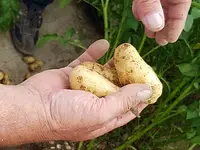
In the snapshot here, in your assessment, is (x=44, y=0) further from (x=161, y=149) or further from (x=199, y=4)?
(x=199, y=4)

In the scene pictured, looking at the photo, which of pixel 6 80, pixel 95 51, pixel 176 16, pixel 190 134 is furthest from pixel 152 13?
pixel 6 80

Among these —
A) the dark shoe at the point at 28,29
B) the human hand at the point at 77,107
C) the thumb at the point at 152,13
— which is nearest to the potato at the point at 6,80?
the dark shoe at the point at 28,29

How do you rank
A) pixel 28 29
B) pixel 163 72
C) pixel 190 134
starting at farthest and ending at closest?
1. pixel 28 29
2. pixel 163 72
3. pixel 190 134

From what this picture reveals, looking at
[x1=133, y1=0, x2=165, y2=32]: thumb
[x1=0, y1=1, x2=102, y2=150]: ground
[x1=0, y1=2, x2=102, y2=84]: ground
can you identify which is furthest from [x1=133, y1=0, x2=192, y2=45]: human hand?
[x1=0, y1=2, x2=102, y2=84]: ground

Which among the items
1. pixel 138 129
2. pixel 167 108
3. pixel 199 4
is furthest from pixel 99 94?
pixel 138 129

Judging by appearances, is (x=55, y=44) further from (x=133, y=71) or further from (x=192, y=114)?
(x=133, y=71)

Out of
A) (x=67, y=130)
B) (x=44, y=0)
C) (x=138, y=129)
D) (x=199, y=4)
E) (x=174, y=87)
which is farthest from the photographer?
(x=44, y=0)
